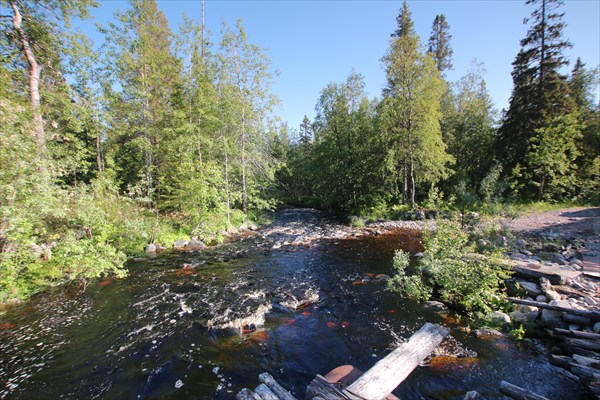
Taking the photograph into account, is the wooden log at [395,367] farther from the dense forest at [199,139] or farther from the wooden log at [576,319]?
the dense forest at [199,139]

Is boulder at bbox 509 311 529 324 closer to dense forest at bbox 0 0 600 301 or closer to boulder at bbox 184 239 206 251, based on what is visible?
dense forest at bbox 0 0 600 301

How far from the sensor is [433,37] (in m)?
33.0

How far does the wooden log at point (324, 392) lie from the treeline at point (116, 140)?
7.78 meters

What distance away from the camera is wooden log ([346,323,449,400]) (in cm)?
343

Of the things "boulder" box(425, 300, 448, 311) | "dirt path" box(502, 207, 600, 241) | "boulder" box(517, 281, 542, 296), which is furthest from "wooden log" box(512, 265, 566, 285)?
"dirt path" box(502, 207, 600, 241)

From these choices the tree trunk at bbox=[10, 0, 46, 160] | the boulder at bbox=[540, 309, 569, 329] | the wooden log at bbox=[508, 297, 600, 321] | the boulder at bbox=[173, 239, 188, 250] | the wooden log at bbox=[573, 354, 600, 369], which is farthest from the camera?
the boulder at bbox=[173, 239, 188, 250]

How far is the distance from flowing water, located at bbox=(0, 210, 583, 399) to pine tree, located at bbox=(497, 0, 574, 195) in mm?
22093

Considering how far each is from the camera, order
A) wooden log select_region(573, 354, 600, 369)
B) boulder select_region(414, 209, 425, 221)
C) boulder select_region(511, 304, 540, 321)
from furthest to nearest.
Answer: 1. boulder select_region(414, 209, 425, 221)
2. boulder select_region(511, 304, 540, 321)
3. wooden log select_region(573, 354, 600, 369)

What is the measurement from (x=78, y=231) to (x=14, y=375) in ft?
15.5

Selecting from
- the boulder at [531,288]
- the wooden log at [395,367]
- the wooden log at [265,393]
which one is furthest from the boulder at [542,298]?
the wooden log at [265,393]

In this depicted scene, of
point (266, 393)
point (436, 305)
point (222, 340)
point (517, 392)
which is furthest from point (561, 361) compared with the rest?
point (222, 340)

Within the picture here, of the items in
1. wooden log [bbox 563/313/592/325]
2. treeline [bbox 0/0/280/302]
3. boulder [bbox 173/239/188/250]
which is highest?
treeline [bbox 0/0/280/302]

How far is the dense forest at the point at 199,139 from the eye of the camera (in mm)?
7973

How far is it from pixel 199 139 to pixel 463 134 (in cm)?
2908
